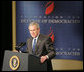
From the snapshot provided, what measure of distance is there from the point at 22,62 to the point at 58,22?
3.34m

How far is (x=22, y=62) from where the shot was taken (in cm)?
232

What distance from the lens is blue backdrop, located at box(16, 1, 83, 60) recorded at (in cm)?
545

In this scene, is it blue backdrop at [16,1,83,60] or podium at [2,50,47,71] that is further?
blue backdrop at [16,1,83,60]

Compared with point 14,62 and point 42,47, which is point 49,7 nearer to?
point 42,47

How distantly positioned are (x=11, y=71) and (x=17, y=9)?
3274 millimetres

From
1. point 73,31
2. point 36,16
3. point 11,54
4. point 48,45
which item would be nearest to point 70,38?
point 73,31

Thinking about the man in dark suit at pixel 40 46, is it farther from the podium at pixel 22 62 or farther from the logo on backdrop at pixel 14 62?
the logo on backdrop at pixel 14 62

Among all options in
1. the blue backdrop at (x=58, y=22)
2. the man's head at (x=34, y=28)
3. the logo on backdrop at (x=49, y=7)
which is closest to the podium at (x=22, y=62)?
the man's head at (x=34, y=28)

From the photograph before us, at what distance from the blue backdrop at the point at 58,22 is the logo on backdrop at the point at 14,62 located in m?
2.99

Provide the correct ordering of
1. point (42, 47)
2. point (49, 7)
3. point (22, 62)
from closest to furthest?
point (22, 62) < point (42, 47) < point (49, 7)

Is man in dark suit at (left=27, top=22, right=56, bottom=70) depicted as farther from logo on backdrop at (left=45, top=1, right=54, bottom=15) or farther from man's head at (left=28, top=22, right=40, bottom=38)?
logo on backdrop at (left=45, top=1, right=54, bottom=15)

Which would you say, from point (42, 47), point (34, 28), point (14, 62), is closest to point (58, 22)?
point (42, 47)

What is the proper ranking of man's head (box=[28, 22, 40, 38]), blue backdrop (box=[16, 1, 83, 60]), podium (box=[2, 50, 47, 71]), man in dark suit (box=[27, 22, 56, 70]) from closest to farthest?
1. podium (box=[2, 50, 47, 71])
2. man's head (box=[28, 22, 40, 38])
3. man in dark suit (box=[27, 22, 56, 70])
4. blue backdrop (box=[16, 1, 83, 60])

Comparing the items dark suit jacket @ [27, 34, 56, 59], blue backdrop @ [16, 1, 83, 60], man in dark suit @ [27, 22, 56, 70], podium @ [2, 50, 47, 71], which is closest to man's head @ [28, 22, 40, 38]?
man in dark suit @ [27, 22, 56, 70]
